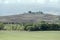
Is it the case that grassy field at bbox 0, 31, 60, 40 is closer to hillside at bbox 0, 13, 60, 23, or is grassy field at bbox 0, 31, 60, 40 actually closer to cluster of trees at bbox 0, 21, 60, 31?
cluster of trees at bbox 0, 21, 60, 31

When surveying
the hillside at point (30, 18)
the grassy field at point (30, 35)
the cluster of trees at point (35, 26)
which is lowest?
the grassy field at point (30, 35)

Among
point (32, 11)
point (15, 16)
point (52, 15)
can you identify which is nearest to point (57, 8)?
point (52, 15)

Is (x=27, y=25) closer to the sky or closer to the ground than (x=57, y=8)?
closer to the ground

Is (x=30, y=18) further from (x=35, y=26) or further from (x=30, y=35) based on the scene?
(x=30, y=35)

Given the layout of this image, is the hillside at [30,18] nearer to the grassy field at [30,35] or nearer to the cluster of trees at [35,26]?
the cluster of trees at [35,26]

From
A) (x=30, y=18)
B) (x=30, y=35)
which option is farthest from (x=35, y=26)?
(x=30, y=35)

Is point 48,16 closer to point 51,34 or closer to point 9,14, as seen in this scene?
point 51,34

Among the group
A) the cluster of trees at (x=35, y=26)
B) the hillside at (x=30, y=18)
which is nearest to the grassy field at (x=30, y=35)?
the cluster of trees at (x=35, y=26)
